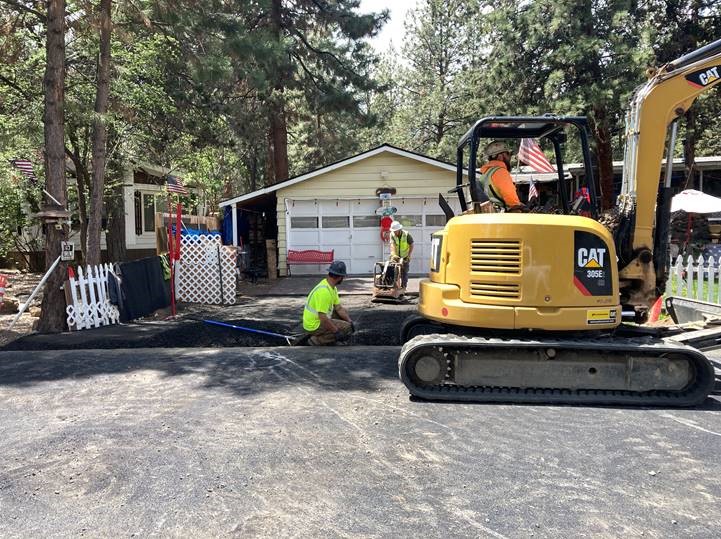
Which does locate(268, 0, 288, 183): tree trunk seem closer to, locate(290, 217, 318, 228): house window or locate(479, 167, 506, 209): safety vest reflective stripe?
locate(290, 217, 318, 228): house window

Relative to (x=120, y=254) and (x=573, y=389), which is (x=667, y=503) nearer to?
(x=573, y=389)

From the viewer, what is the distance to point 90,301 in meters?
9.93

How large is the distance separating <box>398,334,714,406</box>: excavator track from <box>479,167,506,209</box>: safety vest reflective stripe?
1.45 metres

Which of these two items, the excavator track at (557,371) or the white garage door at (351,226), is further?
the white garage door at (351,226)

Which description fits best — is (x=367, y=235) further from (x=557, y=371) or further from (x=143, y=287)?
(x=557, y=371)

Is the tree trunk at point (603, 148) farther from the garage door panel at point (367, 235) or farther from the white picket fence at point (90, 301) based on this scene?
the white picket fence at point (90, 301)

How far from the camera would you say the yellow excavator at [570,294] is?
16.6 feet

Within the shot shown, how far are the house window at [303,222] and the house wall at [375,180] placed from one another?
0.66 metres

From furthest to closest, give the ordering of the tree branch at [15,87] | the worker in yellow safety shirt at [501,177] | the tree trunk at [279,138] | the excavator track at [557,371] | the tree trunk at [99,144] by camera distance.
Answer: the tree trunk at [279,138] < the tree branch at [15,87] < the tree trunk at [99,144] < the worker in yellow safety shirt at [501,177] < the excavator track at [557,371]

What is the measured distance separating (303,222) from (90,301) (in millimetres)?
9354

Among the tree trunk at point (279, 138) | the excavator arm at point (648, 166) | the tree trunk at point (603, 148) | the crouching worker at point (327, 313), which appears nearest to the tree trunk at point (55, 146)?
the crouching worker at point (327, 313)

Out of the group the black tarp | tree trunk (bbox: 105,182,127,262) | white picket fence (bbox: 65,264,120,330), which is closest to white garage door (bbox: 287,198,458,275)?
tree trunk (bbox: 105,182,127,262)

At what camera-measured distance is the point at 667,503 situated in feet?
11.2

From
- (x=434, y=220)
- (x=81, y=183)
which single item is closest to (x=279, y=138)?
(x=434, y=220)
